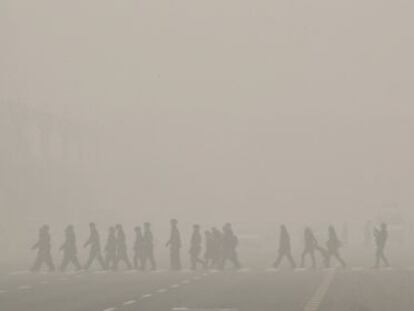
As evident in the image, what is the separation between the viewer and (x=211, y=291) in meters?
26.0

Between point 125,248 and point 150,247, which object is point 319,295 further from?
point 125,248

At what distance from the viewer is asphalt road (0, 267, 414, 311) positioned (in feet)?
67.8

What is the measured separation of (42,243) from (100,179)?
86336 millimetres

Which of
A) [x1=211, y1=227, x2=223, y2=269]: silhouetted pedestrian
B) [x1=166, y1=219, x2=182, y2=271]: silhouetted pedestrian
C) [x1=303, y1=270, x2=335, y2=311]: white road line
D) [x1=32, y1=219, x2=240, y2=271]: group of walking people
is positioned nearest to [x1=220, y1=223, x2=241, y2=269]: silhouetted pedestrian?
[x1=32, y1=219, x2=240, y2=271]: group of walking people

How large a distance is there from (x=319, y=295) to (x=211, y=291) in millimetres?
3278

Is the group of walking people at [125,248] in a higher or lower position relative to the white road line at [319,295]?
higher

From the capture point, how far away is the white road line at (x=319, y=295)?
2002 centimetres

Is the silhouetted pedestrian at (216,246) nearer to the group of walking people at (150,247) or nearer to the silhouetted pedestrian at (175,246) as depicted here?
the group of walking people at (150,247)

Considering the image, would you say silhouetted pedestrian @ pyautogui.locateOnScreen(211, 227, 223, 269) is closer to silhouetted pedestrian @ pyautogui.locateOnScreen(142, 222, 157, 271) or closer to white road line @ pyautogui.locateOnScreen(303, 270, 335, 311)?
silhouetted pedestrian @ pyautogui.locateOnScreen(142, 222, 157, 271)

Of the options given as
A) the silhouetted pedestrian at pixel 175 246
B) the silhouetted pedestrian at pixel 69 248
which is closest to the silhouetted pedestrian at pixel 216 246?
the silhouetted pedestrian at pixel 175 246

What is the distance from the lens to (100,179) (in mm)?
124938

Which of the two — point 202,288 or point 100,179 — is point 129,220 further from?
point 202,288

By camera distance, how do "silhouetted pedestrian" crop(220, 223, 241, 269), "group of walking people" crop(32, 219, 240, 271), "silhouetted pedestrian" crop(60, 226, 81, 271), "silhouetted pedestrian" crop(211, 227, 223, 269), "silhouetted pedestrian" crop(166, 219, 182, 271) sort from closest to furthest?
"group of walking people" crop(32, 219, 240, 271) → "silhouetted pedestrian" crop(60, 226, 81, 271) → "silhouetted pedestrian" crop(166, 219, 182, 271) → "silhouetted pedestrian" crop(220, 223, 241, 269) → "silhouetted pedestrian" crop(211, 227, 223, 269)

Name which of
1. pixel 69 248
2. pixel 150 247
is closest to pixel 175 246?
pixel 150 247
